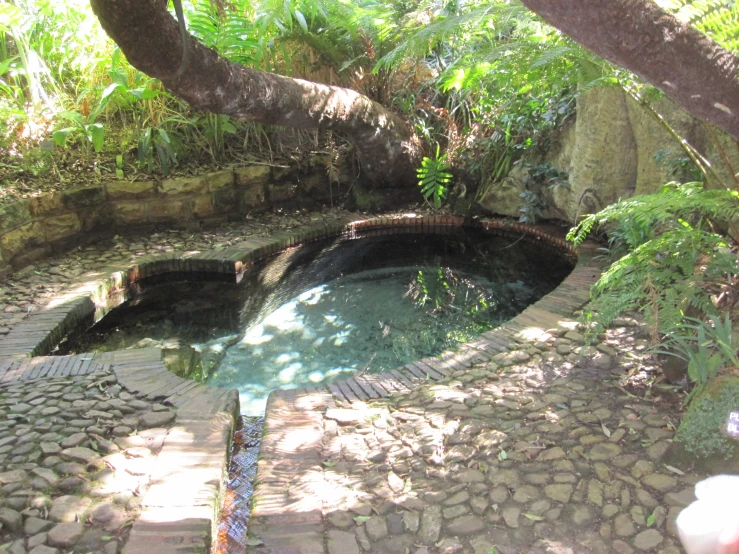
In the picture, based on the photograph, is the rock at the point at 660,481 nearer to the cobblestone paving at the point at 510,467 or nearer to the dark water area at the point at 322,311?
the cobblestone paving at the point at 510,467

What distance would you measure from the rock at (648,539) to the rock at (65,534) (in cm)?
166

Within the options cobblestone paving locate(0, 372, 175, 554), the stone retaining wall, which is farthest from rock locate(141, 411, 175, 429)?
the stone retaining wall

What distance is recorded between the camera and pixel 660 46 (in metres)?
1.47

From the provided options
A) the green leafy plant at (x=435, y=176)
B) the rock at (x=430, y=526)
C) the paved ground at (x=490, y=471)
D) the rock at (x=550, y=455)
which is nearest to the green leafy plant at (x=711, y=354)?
the paved ground at (x=490, y=471)

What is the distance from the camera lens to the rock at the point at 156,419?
95.4 inches

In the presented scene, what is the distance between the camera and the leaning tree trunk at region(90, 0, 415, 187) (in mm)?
3145

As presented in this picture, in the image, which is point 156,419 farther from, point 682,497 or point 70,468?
point 682,497

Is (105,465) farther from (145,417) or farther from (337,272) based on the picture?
(337,272)

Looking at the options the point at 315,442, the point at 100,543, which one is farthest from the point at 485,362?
the point at 100,543

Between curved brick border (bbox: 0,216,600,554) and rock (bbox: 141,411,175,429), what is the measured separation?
1.7 inches

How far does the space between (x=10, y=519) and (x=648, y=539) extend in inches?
75.6

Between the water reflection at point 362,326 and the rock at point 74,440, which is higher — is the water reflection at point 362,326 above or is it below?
below

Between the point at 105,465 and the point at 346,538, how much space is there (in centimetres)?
95

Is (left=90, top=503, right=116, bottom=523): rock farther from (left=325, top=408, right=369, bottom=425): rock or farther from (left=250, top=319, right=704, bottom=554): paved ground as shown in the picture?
(left=325, top=408, right=369, bottom=425): rock
